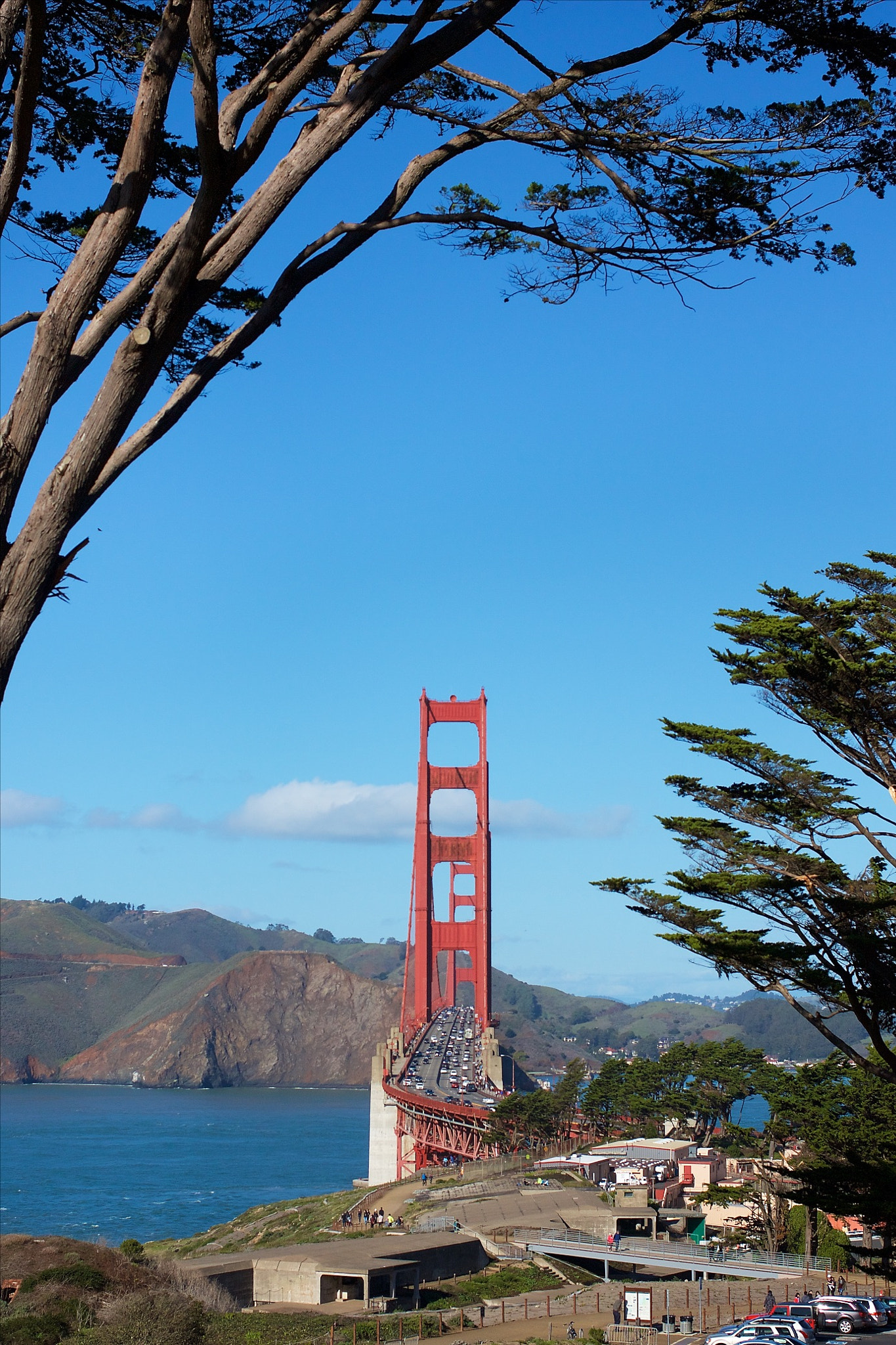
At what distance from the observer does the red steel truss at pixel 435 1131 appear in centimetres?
3859

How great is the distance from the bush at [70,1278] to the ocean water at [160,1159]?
63.5ft

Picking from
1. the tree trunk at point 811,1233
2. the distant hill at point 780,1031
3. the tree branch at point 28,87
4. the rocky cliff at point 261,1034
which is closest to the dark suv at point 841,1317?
the tree trunk at point 811,1233

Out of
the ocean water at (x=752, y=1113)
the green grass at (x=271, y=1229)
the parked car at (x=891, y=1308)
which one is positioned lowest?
the ocean water at (x=752, y=1113)

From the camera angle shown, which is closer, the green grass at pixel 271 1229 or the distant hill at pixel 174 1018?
the green grass at pixel 271 1229

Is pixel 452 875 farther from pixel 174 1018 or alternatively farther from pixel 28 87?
pixel 174 1018

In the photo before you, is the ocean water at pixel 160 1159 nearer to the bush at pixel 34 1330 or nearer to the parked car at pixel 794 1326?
the bush at pixel 34 1330

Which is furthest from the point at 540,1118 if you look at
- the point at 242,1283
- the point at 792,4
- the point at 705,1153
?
A: the point at 792,4

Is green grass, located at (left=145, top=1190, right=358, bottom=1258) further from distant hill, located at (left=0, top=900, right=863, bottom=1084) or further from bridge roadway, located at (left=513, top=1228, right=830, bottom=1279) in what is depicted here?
distant hill, located at (left=0, top=900, right=863, bottom=1084)

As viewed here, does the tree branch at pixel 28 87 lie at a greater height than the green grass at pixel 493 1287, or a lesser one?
greater

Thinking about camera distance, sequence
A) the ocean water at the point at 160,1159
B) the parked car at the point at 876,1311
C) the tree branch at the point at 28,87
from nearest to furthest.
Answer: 1. the tree branch at the point at 28,87
2. the parked car at the point at 876,1311
3. the ocean water at the point at 160,1159

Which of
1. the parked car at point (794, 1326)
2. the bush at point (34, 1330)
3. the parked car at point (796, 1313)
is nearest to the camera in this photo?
the parked car at point (794, 1326)

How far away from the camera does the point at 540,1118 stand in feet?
125

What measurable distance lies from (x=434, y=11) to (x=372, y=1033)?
14065cm

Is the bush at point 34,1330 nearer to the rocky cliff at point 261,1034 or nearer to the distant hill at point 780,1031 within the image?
the rocky cliff at point 261,1034
